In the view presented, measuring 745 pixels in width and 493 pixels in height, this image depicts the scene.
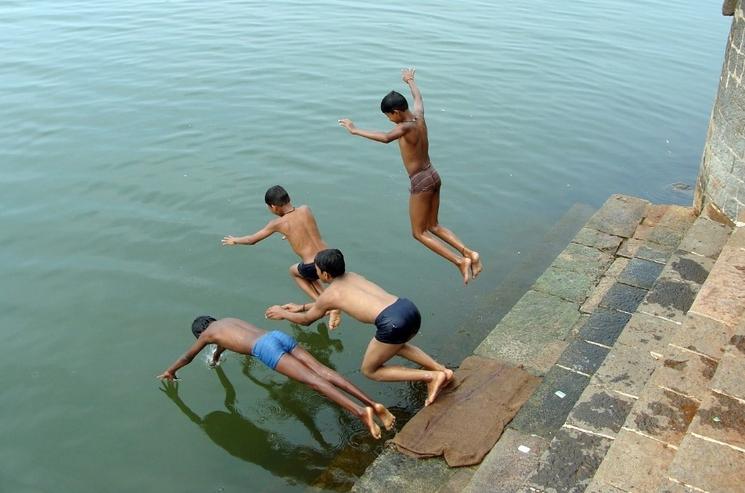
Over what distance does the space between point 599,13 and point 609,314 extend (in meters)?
15.0

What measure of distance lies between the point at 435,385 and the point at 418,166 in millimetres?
2326

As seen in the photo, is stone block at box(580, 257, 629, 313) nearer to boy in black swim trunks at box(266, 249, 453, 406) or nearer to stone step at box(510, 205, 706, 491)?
stone step at box(510, 205, 706, 491)

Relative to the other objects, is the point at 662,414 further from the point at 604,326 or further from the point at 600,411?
the point at 604,326

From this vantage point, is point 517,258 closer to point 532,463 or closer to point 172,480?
point 532,463

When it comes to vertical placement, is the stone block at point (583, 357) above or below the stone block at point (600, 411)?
below

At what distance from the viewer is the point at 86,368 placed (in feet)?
21.9

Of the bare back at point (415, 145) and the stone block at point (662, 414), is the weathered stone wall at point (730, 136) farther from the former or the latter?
the bare back at point (415, 145)

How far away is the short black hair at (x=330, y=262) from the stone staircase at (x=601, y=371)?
1.46 m

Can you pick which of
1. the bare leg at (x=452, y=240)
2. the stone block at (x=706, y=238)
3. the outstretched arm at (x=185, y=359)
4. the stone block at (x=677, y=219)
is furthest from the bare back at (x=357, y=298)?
the stone block at (x=677, y=219)

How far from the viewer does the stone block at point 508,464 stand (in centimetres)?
474

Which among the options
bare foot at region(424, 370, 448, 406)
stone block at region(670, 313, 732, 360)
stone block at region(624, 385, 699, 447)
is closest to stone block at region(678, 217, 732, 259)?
stone block at region(670, 313, 732, 360)

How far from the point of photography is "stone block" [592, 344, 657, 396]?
5188mm

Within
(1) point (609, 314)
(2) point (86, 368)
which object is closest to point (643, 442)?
(1) point (609, 314)

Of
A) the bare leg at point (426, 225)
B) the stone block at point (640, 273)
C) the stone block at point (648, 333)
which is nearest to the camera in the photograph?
the stone block at point (648, 333)
